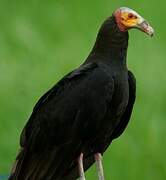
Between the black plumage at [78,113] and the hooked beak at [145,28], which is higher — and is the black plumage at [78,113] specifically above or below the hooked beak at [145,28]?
below

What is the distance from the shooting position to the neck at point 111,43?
383 cm

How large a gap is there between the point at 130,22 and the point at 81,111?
48 centimetres

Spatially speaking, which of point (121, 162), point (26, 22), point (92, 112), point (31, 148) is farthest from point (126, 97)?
point (26, 22)

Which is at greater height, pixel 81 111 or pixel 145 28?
pixel 145 28

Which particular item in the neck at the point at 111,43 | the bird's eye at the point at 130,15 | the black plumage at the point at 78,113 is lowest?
the black plumage at the point at 78,113

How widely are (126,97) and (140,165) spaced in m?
2.21

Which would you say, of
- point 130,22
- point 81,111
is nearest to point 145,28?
point 130,22

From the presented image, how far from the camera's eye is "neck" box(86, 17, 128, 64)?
3.83 m

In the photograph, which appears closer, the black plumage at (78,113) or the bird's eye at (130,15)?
the black plumage at (78,113)

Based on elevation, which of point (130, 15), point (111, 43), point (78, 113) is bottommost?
point (78, 113)

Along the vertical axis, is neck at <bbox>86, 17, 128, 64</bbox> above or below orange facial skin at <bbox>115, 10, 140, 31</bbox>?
below

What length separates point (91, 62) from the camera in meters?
3.84

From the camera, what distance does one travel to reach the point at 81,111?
3.79 metres

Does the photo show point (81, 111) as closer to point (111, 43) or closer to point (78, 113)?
point (78, 113)
